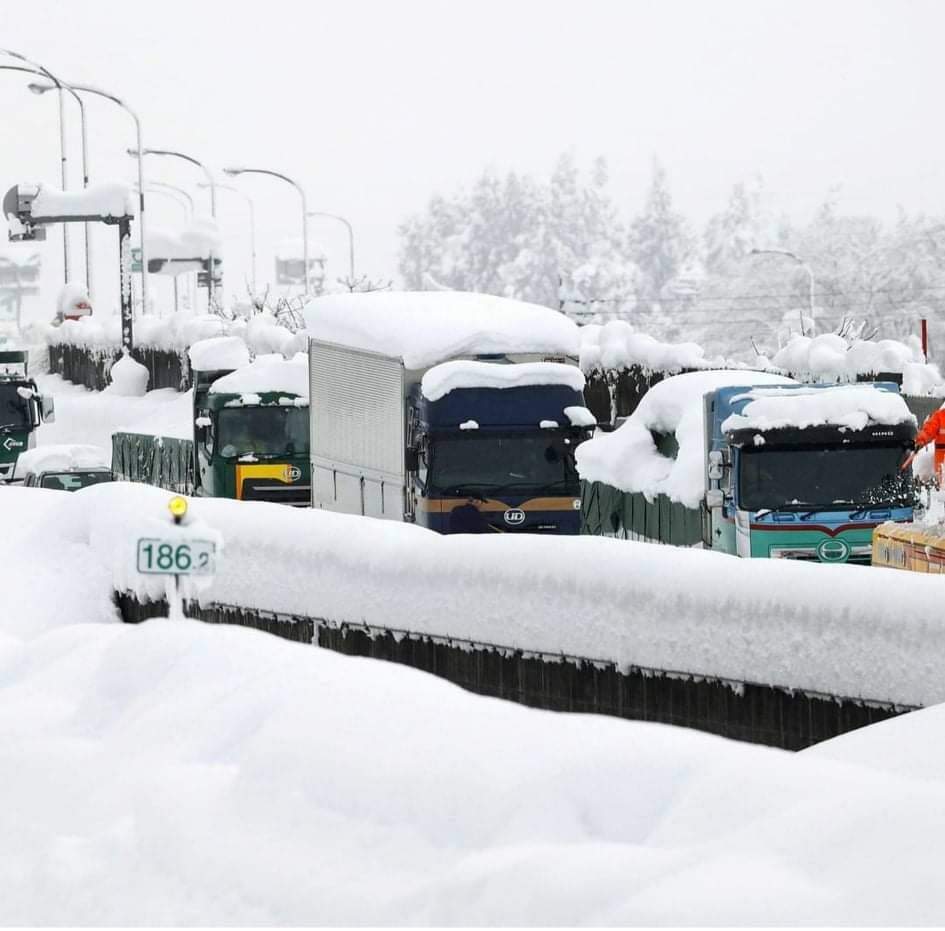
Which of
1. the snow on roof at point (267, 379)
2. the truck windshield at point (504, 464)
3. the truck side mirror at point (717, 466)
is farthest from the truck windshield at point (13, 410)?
the truck side mirror at point (717, 466)

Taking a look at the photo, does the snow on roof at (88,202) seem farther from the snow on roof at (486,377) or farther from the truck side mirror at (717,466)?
the truck side mirror at (717,466)

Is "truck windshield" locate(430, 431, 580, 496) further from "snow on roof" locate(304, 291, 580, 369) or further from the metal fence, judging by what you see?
the metal fence

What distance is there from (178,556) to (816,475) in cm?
1202

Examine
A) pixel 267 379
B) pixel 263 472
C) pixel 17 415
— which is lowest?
pixel 263 472

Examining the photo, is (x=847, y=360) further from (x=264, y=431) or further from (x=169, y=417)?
(x=169, y=417)

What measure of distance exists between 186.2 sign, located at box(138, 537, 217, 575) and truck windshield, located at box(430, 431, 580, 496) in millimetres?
13911

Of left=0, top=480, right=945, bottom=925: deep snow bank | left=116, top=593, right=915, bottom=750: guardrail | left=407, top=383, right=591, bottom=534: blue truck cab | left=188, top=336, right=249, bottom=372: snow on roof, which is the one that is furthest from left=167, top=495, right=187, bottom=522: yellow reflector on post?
left=188, top=336, right=249, bottom=372: snow on roof

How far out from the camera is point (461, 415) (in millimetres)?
25688

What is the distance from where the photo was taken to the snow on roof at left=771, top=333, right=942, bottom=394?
45438 mm

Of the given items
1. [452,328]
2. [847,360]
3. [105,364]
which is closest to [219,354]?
[452,328]

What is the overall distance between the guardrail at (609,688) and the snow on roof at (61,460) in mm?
17817

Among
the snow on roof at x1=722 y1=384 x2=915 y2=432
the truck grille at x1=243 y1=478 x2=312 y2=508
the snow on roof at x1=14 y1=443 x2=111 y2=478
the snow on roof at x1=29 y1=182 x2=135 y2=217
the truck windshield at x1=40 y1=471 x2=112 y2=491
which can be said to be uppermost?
the snow on roof at x1=29 y1=182 x2=135 y2=217

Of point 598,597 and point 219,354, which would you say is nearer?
point 598,597

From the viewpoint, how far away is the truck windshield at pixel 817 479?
73.2 ft
